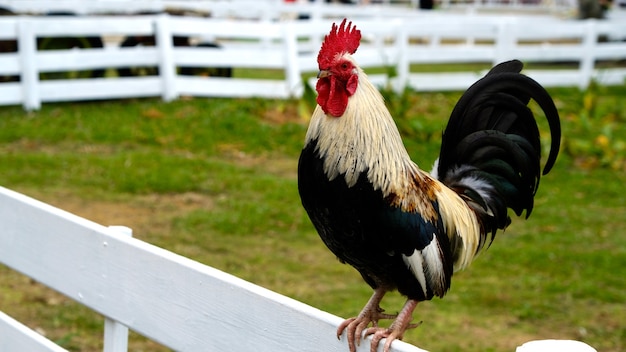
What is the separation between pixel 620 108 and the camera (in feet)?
43.7

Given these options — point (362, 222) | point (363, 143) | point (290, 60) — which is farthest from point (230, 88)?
point (362, 222)

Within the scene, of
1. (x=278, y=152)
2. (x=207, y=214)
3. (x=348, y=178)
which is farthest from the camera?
Answer: (x=278, y=152)

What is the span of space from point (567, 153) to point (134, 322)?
27.0ft

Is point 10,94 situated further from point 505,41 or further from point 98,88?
point 505,41

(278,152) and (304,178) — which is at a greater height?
(304,178)

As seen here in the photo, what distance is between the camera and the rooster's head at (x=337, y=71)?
2.96 m

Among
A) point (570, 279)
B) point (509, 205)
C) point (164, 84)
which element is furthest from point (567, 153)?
point (509, 205)

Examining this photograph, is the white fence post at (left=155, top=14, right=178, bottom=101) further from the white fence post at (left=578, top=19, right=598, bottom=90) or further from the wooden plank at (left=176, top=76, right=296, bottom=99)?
the white fence post at (left=578, top=19, right=598, bottom=90)

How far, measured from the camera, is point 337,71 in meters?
3.01

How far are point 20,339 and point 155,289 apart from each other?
93 cm

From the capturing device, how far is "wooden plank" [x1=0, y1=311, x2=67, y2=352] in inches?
138

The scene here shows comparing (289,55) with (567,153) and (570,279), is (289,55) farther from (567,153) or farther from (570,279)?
(570,279)

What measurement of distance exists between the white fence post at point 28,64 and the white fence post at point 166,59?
1.80m

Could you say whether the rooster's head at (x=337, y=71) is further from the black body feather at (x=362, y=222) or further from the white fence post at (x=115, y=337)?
the white fence post at (x=115, y=337)
